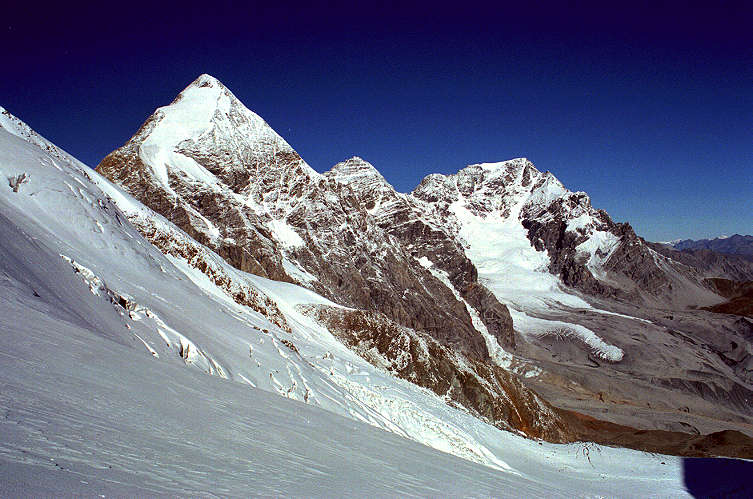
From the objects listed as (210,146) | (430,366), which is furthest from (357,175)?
(430,366)

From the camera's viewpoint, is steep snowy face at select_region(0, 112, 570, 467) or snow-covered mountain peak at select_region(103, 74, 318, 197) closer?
steep snowy face at select_region(0, 112, 570, 467)

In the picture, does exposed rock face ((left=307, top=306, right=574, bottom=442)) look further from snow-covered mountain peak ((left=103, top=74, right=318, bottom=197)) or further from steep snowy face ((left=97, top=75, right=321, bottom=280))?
snow-covered mountain peak ((left=103, top=74, right=318, bottom=197))

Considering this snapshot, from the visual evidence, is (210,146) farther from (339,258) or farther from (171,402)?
(171,402)

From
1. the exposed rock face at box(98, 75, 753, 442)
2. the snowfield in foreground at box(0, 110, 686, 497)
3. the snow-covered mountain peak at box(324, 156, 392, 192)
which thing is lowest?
the snowfield in foreground at box(0, 110, 686, 497)

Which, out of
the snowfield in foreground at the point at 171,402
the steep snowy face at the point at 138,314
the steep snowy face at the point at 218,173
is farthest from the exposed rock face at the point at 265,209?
the snowfield in foreground at the point at 171,402

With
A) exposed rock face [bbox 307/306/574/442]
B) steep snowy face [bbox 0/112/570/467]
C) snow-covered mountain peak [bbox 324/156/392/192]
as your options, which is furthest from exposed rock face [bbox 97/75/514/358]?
snow-covered mountain peak [bbox 324/156/392/192]
